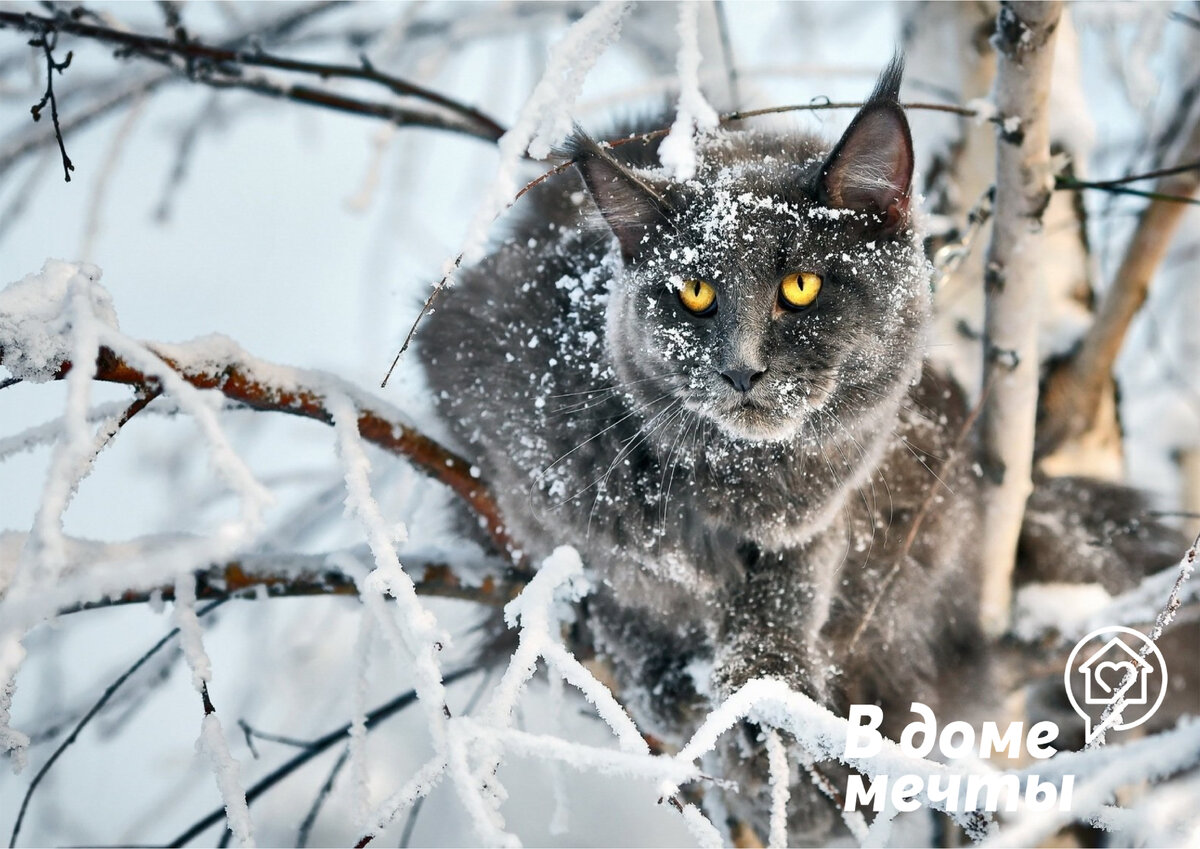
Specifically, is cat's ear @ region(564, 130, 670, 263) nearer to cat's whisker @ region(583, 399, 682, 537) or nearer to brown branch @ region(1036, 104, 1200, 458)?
cat's whisker @ region(583, 399, 682, 537)

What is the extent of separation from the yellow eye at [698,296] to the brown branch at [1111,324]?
105 centimetres

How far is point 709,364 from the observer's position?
1421mm

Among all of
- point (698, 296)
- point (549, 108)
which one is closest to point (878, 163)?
point (698, 296)

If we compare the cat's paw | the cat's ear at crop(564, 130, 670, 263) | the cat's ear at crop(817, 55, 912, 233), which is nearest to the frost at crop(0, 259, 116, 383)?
the cat's ear at crop(564, 130, 670, 263)

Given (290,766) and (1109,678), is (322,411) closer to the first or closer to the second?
(290,766)

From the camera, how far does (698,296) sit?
145 cm

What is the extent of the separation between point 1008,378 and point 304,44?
2.07 m

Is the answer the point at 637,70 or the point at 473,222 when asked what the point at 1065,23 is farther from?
the point at 473,222

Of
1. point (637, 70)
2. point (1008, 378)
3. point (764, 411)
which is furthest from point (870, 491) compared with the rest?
point (637, 70)

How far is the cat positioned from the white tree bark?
0.22ft

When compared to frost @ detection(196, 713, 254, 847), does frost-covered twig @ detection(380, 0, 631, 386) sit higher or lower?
higher

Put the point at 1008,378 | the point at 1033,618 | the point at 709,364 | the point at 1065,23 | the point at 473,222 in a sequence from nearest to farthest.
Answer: the point at 473,222
the point at 709,364
the point at 1008,378
the point at 1033,618
the point at 1065,23

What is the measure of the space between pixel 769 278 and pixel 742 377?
185 millimetres

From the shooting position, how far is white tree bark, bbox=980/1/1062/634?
4.92 ft
